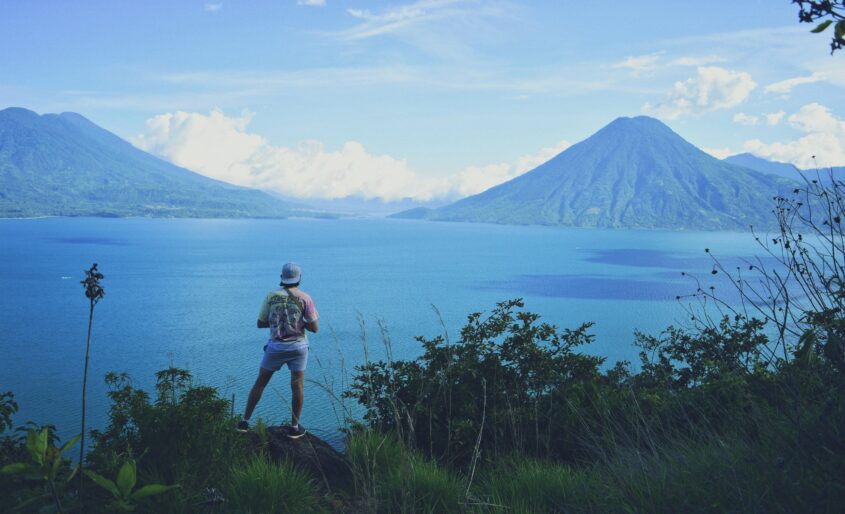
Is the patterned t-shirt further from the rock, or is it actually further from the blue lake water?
the rock

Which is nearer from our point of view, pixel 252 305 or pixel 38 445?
pixel 38 445

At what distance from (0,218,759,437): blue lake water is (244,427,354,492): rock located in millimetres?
762

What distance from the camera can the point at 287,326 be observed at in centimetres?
570

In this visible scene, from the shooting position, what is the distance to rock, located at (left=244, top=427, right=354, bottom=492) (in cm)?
517

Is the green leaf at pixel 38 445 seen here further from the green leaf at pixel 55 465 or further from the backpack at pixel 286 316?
the backpack at pixel 286 316

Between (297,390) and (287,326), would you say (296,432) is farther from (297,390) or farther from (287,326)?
(287,326)

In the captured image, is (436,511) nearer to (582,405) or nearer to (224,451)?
(224,451)

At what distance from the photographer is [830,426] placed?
2498 millimetres

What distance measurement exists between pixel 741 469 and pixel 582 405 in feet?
11.0

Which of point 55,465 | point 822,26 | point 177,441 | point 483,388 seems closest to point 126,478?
point 55,465

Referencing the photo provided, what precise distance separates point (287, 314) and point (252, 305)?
34104 millimetres

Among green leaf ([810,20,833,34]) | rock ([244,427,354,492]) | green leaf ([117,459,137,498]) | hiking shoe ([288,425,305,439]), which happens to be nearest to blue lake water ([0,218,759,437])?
hiking shoe ([288,425,305,439])

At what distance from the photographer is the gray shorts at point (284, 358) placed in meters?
5.72

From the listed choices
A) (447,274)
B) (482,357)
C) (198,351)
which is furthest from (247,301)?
(482,357)
